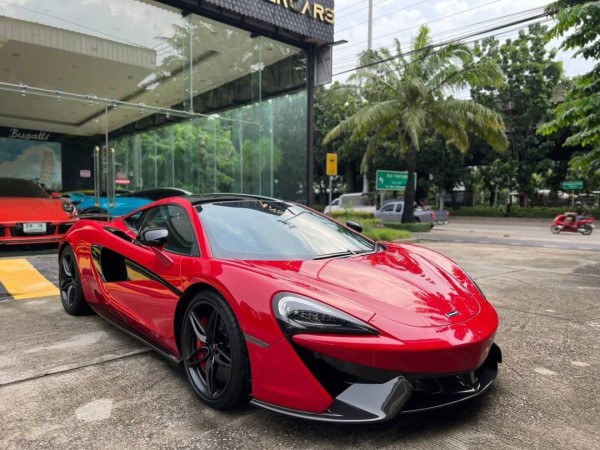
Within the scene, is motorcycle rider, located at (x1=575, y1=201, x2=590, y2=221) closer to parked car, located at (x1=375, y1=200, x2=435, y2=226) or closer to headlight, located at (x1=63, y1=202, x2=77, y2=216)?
parked car, located at (x1=375, y1=200, x2=435, y2=226)

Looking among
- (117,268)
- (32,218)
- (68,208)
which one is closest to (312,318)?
(117,268)

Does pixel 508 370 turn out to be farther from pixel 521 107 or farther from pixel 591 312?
pixel 521 107

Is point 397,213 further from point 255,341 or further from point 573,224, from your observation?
point 255,341

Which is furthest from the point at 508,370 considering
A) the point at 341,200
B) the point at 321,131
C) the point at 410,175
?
the point at 321,131

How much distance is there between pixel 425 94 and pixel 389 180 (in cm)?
459

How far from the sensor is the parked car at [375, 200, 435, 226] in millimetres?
22812

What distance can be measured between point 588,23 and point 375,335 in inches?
244

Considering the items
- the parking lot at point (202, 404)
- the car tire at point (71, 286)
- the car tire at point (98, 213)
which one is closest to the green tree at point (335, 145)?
the car tire at point (98, 213)

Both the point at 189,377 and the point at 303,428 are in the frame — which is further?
the point at 189,377

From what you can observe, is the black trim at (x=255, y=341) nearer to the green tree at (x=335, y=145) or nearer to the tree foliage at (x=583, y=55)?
the tree foliage at (x=583, y=55)

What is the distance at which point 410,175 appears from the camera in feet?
58.6

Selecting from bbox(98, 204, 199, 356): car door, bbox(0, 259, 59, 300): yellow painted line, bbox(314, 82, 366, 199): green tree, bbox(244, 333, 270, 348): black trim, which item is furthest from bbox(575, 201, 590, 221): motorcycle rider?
bbox(244, 333, 270, 348): black trim

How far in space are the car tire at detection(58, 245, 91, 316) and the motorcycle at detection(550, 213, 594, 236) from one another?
18269 millimetres

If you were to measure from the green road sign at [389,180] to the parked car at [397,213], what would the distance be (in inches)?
84.8
